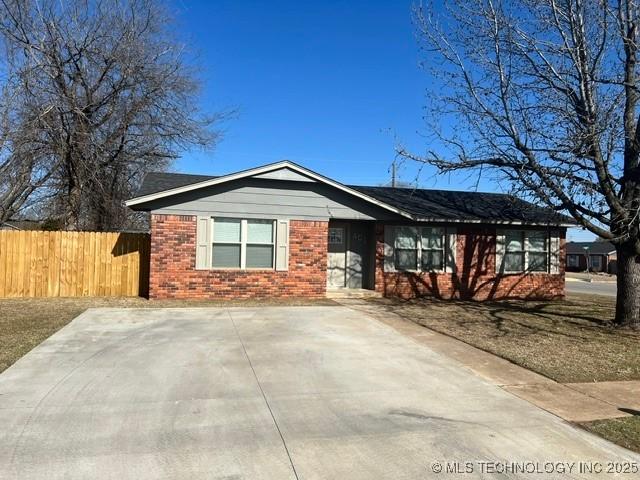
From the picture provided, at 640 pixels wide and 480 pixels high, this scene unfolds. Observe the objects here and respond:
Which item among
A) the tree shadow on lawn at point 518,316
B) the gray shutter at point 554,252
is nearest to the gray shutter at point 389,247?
the tree shadow on lawn at point 518,316

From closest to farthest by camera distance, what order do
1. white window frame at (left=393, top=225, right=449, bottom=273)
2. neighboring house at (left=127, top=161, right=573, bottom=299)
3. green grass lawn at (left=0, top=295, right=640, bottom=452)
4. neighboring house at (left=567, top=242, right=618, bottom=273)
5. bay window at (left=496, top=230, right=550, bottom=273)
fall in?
green grass lawn at (left=0, top=295, right=640, bottom=452) < neighboring house at (left=127, top=161, right=573, bottom=299) < white window frame at (left=393, top=225, right=449, bottom=273) < bay window at (left=496, top=230, right=550, bottom=273) < neighboring house at (left=567, top=242, right=618, bottom=273)

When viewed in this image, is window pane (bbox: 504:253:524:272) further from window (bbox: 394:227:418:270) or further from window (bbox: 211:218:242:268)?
window (bbox: 211:218:242:268)

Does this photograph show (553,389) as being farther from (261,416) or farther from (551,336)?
(551,336)

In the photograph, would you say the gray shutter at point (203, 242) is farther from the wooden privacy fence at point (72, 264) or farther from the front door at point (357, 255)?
the front door at point (357, 255)

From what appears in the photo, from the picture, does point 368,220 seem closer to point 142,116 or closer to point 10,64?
point 142,116

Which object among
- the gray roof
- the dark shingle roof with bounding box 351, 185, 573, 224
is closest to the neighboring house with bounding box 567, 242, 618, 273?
the dark shingle roof with bounding box 351, 185, 573, 224

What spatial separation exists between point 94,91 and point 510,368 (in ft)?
60.8

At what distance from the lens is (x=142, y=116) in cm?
2153

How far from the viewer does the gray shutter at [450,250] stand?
16562 mm

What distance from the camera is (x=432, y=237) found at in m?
16.5

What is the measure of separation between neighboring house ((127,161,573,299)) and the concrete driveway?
218 inches

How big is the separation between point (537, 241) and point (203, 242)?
11.1m

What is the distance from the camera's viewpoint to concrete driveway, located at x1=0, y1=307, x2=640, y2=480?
13.5 feet

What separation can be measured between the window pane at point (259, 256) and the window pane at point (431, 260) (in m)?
5.03
